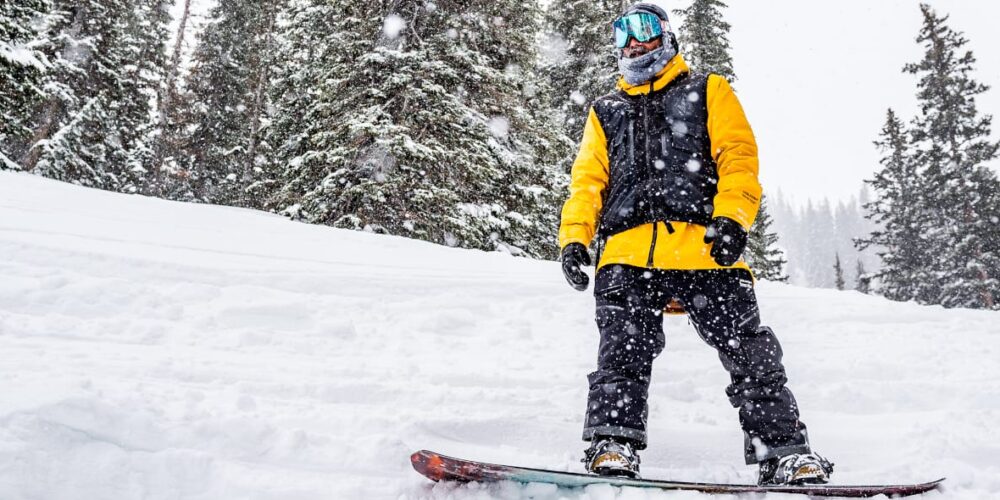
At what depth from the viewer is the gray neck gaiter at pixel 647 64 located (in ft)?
9.63

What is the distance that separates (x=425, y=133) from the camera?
35.7 feet

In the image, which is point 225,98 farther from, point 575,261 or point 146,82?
point 575,261

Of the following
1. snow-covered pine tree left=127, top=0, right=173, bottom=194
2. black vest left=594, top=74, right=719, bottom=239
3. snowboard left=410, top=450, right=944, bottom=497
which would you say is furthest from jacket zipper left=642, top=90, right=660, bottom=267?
snow-covered pine tree left=127, top=0, right=173, bottom=194

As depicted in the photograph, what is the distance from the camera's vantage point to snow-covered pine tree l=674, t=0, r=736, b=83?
759 inches

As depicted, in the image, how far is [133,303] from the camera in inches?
162

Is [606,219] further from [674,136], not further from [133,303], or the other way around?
[133,303]

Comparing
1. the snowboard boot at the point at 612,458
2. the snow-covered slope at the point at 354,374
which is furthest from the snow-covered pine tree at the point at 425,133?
the snowboard boot at the point at 612,458

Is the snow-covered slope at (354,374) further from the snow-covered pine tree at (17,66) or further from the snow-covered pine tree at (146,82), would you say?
the snow-covered pine tree at (146,82)

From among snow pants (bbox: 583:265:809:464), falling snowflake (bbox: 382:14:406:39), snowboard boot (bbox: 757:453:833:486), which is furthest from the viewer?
falling snowflake (bbox: 382:14:406:39)

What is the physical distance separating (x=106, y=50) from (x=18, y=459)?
70.9ft

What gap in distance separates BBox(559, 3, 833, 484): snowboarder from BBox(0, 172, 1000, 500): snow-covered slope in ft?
1.35

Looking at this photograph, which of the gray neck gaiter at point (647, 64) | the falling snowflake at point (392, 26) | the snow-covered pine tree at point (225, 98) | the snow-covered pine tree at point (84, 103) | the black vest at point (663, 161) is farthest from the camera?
the snow-covered pine tree at point (225, 98)

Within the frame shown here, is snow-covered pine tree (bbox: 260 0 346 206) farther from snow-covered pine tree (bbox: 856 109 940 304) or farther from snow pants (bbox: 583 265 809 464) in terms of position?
snow-covered pine tree (bbox: 856 109 940 304)

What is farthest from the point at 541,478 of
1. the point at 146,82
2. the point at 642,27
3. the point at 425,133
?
the point at 146,82
